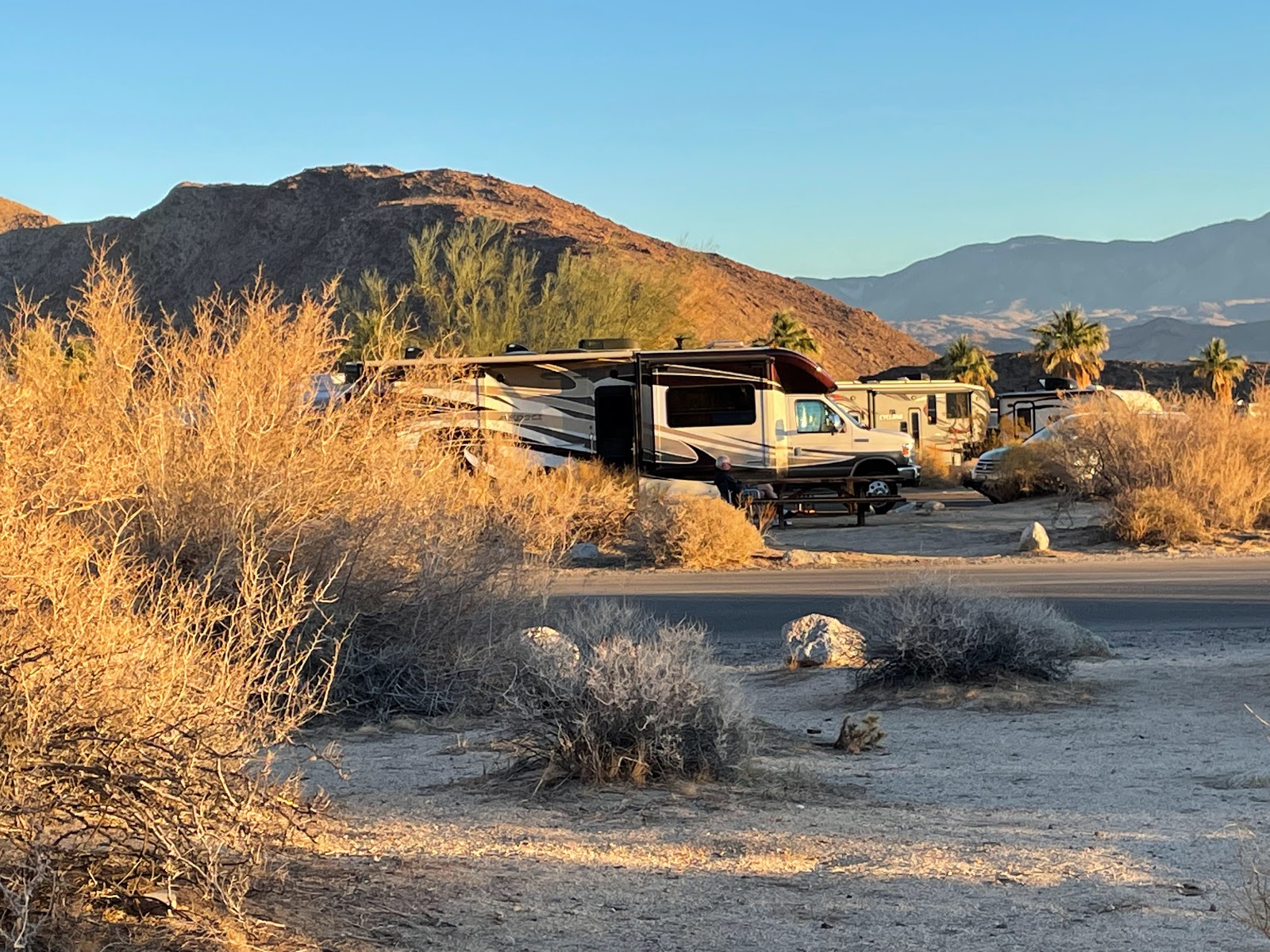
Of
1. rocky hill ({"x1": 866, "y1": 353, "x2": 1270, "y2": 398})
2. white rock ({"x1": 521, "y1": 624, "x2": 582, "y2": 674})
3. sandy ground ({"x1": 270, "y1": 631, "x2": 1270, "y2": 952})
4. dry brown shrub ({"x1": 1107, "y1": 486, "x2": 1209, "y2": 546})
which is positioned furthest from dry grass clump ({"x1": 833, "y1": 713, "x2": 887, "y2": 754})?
rocky hill ({"x1": 866, "y1": 353, "x2": 1270, "y2": 398})

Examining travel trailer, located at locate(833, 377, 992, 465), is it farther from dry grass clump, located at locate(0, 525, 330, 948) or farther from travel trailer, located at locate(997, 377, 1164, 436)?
dry grass clump, located at locate(0, 525, 330, 948)

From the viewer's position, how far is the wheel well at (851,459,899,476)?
28.0 m

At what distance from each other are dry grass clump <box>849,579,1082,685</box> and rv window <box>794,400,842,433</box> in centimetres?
1737

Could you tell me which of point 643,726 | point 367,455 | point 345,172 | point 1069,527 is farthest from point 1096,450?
point 345,172

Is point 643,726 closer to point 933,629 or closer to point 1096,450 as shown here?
point 933,629

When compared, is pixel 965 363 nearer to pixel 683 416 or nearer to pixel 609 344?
pixel 609 344

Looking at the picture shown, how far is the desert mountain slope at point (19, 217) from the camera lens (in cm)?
12091

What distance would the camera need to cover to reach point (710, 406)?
27688 millimetres

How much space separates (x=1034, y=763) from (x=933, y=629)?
8.38ft

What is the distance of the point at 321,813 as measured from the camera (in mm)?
6383

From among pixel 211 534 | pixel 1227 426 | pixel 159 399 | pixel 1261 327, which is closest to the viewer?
pixel 211 534

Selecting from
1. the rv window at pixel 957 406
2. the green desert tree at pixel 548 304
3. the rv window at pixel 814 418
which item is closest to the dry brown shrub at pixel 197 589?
the rv window at pixel 814 418

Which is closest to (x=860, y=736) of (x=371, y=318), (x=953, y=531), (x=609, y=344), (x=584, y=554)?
(x=584, y=554)

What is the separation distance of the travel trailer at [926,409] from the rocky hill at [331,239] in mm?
38284
